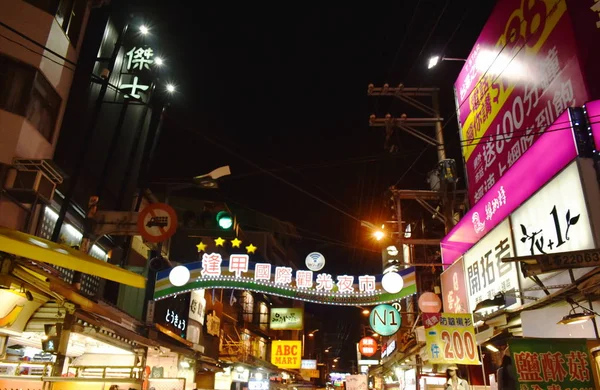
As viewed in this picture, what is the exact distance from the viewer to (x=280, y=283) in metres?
14.5

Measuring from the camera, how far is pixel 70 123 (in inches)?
527

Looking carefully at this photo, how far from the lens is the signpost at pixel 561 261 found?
551 centimetres

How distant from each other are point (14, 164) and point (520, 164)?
11640 millimetres

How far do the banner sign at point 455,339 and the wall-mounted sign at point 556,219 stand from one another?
2337 mm

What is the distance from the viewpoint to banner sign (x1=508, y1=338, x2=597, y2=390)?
5.80 metres

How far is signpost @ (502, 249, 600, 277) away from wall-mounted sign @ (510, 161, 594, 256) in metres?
0.63

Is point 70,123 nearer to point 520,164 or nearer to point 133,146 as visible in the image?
point 133,146

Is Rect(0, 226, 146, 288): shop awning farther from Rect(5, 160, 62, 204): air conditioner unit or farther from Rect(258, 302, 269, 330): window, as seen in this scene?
Rect(258, 302, 269, 330): window

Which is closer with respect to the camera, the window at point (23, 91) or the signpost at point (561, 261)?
the signpost at point (561, 261)

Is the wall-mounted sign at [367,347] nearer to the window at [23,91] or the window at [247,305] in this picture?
the window at [247,305]

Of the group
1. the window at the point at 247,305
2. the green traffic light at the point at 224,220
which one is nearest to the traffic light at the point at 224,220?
the green traffic light at the point at 224,220

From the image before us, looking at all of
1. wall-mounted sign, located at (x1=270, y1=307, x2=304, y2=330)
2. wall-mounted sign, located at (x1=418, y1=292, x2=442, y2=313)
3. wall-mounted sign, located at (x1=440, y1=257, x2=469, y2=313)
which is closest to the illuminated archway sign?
wall-mounted sign, located at (x1=418, y1=292, x2=442, y2=313)

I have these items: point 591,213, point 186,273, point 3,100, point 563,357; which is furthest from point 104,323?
point 591,213

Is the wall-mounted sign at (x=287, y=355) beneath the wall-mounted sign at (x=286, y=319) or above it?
beneath
